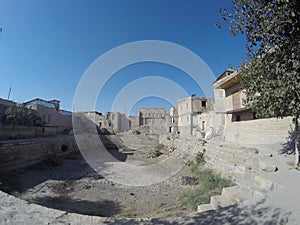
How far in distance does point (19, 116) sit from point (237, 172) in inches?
777

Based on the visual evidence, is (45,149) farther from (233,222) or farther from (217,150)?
(233,222)

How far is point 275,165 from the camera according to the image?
5.92 m

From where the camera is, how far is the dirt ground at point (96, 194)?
274 inches

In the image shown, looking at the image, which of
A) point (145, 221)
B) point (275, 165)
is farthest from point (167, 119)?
point (145, 221)

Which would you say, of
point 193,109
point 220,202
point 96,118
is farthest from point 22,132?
point 193,109

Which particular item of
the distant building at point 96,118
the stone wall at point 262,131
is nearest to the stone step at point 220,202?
the stone wall at point 262,131

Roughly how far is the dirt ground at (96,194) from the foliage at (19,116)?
7754 millimetres

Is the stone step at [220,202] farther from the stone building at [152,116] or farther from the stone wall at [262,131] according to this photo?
the stone building at [152,116]

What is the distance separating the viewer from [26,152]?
47.9 feet

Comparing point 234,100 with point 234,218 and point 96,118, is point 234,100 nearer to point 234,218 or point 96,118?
point 234,218

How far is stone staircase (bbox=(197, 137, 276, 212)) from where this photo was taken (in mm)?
4636

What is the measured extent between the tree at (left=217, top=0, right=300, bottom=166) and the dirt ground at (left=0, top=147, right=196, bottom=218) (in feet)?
13.9

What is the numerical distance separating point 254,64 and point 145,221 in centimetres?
555

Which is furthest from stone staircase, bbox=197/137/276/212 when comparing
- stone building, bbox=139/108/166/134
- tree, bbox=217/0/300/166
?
stone building, bbox=139/108/166/134
